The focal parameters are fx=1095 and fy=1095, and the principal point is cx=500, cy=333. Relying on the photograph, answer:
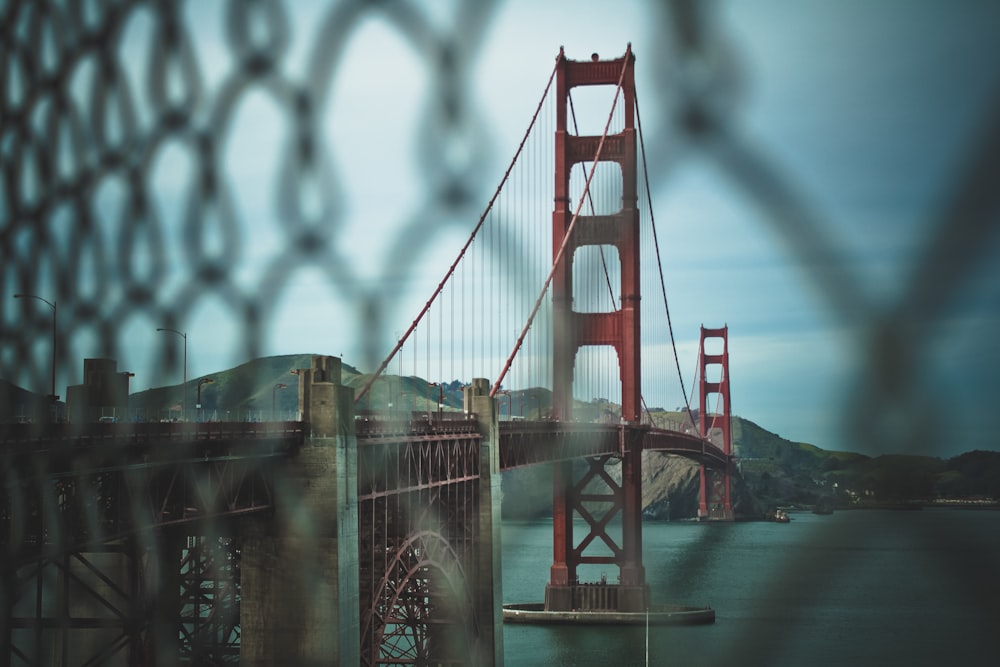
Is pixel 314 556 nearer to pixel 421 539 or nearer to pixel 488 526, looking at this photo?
pixel 421 539

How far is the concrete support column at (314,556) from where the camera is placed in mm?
21406

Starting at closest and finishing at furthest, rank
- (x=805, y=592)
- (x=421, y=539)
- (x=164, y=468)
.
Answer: (x=805, y=592), (x=164, y=468), (x=421, y=539)

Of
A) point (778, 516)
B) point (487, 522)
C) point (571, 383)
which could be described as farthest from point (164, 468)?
point (778, 516)

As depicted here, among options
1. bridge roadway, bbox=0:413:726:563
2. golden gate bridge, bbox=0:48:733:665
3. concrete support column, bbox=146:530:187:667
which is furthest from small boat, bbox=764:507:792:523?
concrete support column, bbox=146:530:187:667

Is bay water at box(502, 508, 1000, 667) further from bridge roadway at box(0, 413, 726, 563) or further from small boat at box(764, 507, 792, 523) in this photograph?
bridge roadway at box(0, 413, 726, 563)

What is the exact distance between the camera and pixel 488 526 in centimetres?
3609

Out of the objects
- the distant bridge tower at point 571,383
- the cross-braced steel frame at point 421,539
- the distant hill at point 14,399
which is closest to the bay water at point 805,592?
the distant bridge tower at point 571,383

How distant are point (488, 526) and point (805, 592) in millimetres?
34033

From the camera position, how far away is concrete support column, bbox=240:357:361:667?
21.4m

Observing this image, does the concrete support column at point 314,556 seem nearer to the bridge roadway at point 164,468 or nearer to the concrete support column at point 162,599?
the bridge roadway at point 164,468

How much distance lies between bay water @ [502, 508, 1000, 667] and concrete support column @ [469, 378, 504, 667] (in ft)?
24.8

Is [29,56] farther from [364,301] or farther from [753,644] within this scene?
[753,644]

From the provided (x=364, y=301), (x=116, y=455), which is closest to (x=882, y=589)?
(x=116, y=455)

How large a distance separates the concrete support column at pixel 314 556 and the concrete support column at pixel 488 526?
539 inches
